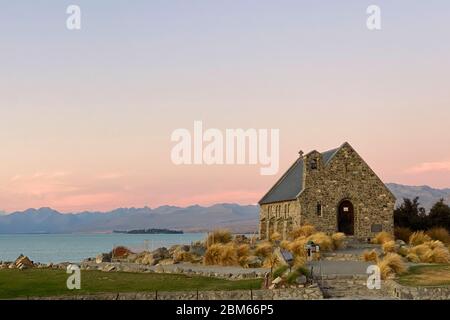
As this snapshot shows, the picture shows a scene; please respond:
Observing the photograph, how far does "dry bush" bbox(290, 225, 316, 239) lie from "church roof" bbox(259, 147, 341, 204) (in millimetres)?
2995

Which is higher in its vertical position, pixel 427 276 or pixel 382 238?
pixel 382 238

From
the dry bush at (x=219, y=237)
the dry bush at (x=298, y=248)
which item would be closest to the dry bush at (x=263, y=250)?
the dry bush at (x=298, y=248)

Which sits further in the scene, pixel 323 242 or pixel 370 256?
pixel 323 242

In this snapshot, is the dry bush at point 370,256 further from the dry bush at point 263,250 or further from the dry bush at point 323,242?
the dry bush at point 263,250

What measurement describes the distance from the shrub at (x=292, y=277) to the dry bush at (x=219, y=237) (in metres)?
16.4

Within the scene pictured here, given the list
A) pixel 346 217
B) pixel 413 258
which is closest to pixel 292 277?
pixel 413 258

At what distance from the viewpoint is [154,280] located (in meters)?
25.6

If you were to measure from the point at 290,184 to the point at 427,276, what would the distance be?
23.6 meters

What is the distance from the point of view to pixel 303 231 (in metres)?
41.1

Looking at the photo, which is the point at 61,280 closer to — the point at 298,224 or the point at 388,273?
the point at 388,273

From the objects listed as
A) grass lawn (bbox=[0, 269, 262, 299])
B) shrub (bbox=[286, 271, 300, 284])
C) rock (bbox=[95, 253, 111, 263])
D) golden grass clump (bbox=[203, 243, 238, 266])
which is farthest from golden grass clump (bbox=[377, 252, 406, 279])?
rock (bbox=[95, 253, 111, 263])

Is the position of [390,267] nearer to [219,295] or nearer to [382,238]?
[219,295]

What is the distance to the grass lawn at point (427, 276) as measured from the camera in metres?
24.3
